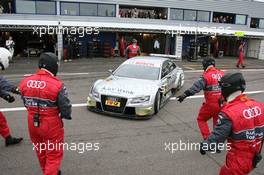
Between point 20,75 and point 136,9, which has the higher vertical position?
point 136,9

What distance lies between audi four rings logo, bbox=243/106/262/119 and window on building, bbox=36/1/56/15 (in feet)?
72.7

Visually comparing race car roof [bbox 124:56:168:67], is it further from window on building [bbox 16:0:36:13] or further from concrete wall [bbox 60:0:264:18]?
concrete wall [bbox 60:0:264:18]

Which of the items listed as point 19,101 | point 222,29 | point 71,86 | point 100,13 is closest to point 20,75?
point 71,86

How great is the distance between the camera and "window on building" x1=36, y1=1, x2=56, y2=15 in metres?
22.4

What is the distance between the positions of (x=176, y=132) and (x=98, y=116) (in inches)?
79.0

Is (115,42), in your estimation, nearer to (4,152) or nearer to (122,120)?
(122,120)

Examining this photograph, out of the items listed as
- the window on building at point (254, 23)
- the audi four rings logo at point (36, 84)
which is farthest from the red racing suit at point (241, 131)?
the window on building at point (254, 23)

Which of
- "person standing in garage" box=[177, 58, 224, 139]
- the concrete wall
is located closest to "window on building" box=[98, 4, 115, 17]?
the concrete wall

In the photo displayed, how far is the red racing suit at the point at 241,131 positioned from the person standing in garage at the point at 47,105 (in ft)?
6.33

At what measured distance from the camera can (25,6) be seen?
72.4 ft

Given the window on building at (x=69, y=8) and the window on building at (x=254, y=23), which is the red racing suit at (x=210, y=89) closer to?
the window on building at (x=69, y=8)

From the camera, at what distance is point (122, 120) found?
684 centimetres

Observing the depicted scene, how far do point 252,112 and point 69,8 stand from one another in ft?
73.8

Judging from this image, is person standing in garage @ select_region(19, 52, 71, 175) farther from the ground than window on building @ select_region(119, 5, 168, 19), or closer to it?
closer to it
